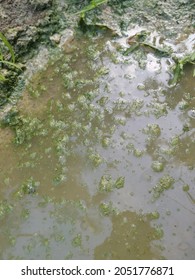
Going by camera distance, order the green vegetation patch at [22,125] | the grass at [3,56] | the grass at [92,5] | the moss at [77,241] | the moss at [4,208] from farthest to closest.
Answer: the grass at [92,5] < the grass at [3,56] < the green vegetation patch at [22,125] < the moss at [4,208] < the moss at [77,241]

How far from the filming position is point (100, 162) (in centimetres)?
230

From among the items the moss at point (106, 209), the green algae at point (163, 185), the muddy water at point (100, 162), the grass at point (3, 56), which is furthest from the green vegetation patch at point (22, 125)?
the green algae at point (163, 185)

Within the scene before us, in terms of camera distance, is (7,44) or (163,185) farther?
(7,44)

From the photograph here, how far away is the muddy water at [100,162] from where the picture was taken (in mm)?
2066

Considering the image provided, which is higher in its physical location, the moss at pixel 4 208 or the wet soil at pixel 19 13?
the wet soil at pixel 19 13

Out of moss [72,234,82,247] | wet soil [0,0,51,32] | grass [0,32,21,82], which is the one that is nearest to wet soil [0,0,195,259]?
moss [72,234,82,247]

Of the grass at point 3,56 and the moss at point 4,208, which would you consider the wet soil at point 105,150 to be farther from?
the grass at point 3,56

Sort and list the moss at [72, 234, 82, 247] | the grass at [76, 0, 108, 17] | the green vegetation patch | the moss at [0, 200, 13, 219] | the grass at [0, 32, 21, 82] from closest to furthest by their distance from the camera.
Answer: the moss at [72, 234, 82, 247], the moss at [0, 200, 13, 219], the green vegetation patch, the grass at [0, 32, 21, 82], the grass at [76, 0, 108, 17]

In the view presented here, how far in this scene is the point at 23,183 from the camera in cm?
226

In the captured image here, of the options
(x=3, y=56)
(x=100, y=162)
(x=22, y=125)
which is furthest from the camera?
(x=3, y=56)

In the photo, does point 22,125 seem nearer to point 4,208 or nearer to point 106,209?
point 4,208

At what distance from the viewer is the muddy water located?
81.4 inches

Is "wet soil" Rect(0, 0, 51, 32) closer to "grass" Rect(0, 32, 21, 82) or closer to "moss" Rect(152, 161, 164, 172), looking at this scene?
"grass" Rect(0, 32, 21, 82)

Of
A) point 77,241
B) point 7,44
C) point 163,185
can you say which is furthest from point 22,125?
point 163,185
